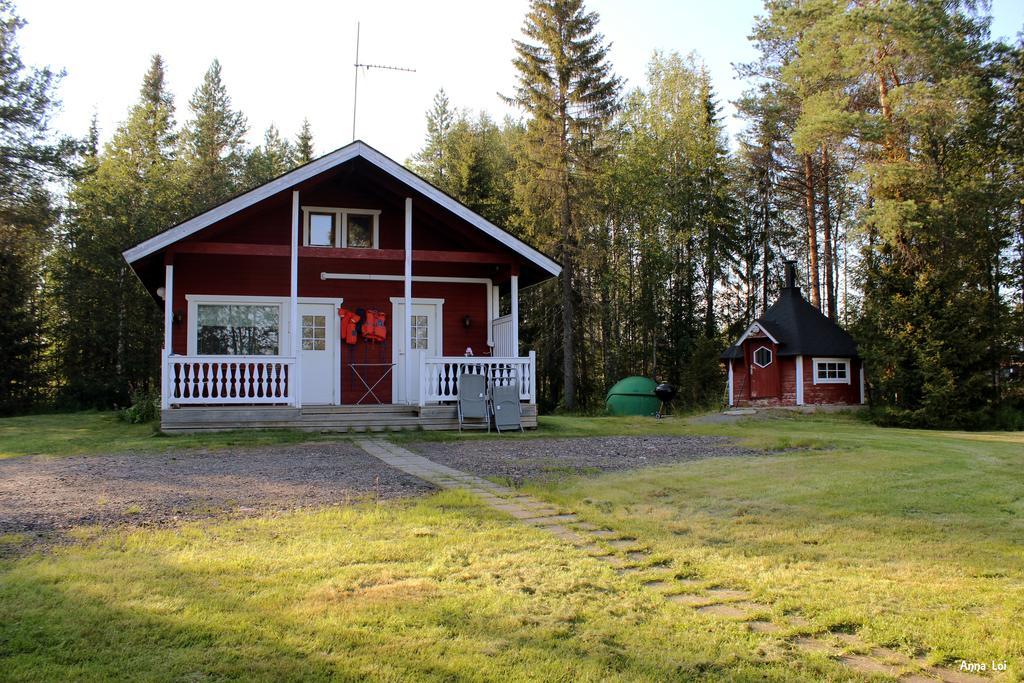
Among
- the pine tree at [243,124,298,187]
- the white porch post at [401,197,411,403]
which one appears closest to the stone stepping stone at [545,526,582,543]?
the white porch post at [401,197,411,403]

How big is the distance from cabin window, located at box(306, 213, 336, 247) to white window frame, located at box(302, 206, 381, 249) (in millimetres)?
56

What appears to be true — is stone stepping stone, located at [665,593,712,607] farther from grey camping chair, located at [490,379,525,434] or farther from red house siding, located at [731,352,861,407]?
red house siding, located at [731,352,861,407]

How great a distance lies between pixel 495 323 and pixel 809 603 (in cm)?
1162

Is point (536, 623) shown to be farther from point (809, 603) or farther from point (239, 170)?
point (239, 170)

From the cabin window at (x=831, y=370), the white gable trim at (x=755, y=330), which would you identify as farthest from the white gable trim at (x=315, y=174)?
the cabin window at (x=831, y=370)

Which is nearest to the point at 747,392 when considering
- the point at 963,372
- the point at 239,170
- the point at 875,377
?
the point at 875,377

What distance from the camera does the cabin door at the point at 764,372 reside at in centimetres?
2344

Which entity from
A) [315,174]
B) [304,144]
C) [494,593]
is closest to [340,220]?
[315,174]

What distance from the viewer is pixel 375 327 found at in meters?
14.2

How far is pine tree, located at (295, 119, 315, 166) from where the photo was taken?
39.3 meters

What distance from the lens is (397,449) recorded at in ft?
31.8

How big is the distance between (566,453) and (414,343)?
6.01 m

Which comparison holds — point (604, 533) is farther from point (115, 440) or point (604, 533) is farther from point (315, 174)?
point (315, 174)

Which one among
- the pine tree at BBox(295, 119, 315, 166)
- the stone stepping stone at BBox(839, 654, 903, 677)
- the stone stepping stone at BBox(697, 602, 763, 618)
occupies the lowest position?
the stone stepping stone at BBox(839, 654, 903, 677)
